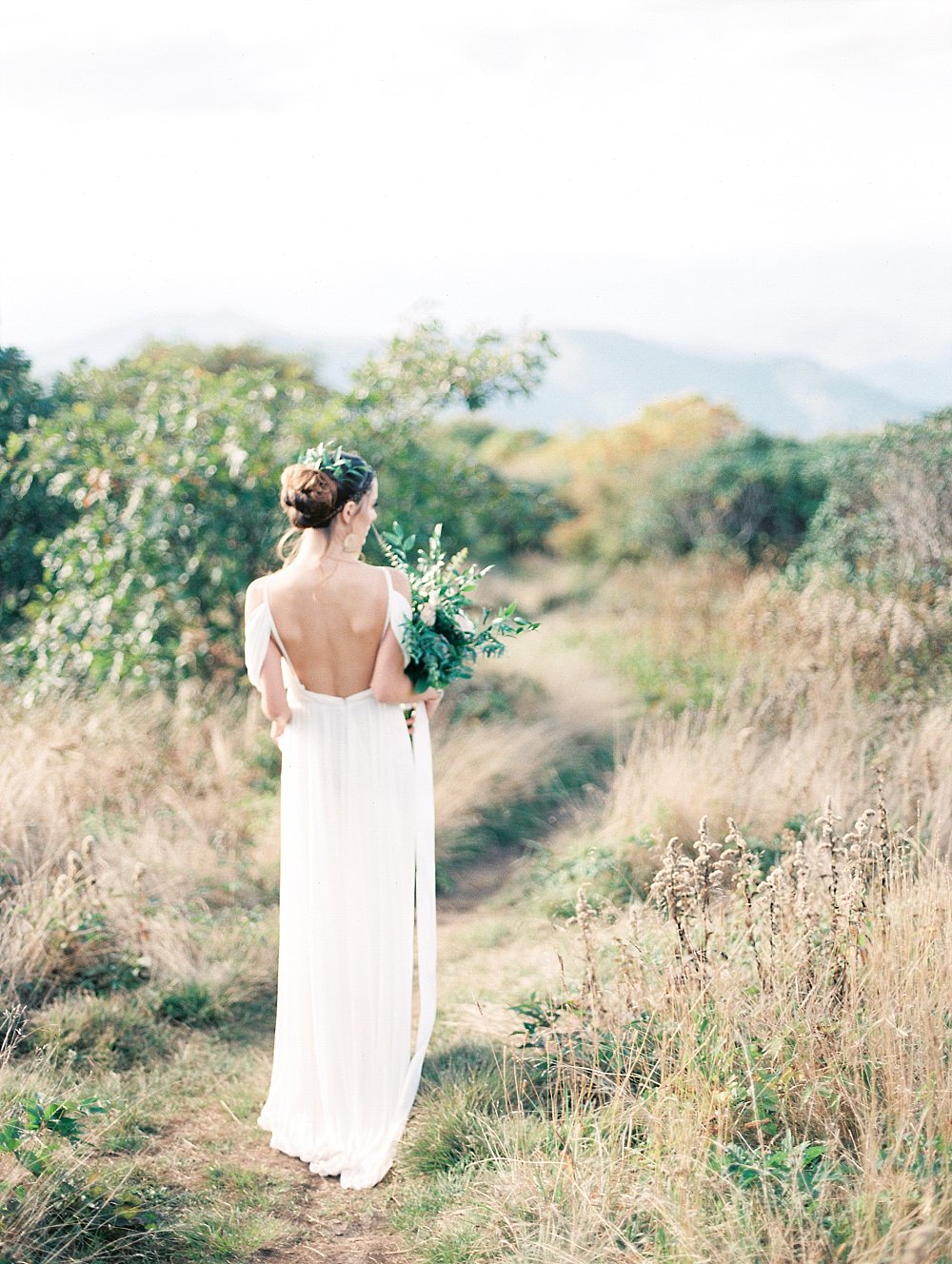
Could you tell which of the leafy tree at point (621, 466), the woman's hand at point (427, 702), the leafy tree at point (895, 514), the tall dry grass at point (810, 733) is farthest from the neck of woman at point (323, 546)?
the leafy tree at point (621, 466)

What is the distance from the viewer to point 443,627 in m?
3.62

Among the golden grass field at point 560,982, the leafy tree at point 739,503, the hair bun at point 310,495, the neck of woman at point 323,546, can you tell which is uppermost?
the hair bun at point 310,495

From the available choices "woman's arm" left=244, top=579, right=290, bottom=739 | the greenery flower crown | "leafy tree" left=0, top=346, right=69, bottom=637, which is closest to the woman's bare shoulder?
"woman's arm" left=244, top=579, right=290, bottom=739

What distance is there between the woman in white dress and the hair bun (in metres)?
0.03

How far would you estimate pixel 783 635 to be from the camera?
775 centimetres

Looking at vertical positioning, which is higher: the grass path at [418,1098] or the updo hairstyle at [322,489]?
the updo hairstyle at [322,489]

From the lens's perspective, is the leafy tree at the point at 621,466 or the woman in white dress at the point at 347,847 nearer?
the woman in white dress at the point at 347,847

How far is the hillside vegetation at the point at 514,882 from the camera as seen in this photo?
294 centimetres

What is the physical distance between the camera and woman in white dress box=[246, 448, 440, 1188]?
11.6 ft

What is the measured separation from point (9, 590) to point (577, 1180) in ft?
22.2

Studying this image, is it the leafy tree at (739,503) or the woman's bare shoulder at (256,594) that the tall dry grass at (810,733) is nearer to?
the woman's bare shoulder at (256,594)

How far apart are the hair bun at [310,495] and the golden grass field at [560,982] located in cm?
156

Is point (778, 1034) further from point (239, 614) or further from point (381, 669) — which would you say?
point (239, 614)

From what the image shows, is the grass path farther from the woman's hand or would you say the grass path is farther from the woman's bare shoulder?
the woman's bare shoulder
